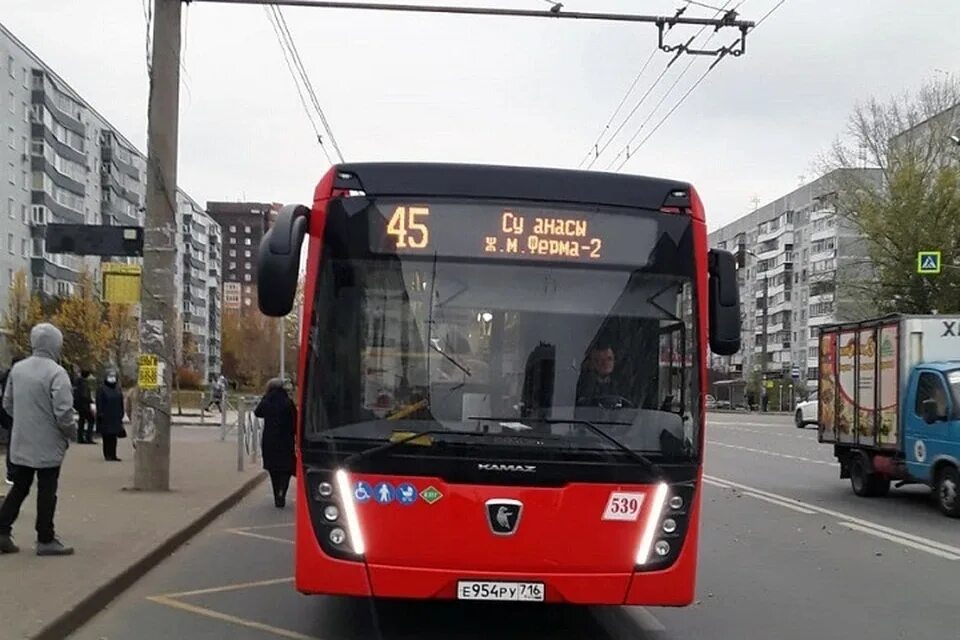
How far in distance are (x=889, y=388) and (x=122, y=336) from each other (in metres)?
54.1

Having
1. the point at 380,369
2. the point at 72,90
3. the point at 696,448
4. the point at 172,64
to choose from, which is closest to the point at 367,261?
the point at 380,369

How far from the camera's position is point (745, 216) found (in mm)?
128625

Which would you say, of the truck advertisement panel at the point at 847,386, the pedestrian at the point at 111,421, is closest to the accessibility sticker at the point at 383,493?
the truck advertisement panel at the point at 847,386

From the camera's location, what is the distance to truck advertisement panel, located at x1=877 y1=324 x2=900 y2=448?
53.2 feet

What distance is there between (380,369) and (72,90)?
273 ft

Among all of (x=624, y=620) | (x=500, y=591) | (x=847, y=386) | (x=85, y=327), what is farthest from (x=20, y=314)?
(x=500, y=591)

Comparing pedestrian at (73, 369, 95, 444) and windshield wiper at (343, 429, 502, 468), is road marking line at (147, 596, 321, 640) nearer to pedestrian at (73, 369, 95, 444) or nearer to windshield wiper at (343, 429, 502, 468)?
windshield wiper at (343, 429, 502, 468)

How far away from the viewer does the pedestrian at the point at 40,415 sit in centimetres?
868

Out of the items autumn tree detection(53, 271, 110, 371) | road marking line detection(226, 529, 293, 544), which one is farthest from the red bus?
autumn tree detection(53, 271, 110, 371)

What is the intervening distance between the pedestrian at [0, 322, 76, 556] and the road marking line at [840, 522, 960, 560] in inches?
323

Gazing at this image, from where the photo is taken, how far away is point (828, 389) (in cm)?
1880

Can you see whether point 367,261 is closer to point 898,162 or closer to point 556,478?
point 556,478

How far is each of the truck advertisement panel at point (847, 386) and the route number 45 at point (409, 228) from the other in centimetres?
1239

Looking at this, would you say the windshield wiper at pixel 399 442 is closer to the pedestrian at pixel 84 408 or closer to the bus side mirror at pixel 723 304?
the bus side mirror at pixel 723 304
